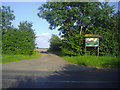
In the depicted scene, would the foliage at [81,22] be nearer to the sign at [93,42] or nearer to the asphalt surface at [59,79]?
the sign at [93,42]

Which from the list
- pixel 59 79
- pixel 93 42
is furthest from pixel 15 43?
pixel 59 79

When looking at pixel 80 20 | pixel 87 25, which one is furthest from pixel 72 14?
pixel 87 25

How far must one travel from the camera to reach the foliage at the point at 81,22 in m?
22.0

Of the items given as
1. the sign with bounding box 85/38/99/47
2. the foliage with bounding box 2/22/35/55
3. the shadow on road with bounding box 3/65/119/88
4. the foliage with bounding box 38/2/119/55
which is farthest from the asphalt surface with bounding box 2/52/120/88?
the foliage with bounding box 2/22/35/55

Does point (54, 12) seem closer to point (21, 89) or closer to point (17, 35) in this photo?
point (17, 35)

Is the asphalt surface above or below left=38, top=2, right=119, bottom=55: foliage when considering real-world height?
below

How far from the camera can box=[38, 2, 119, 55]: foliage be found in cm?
2202

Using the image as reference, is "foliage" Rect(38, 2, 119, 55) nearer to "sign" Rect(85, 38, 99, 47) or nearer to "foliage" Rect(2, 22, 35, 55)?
"sign" Rect(85, 38, 99, 47)

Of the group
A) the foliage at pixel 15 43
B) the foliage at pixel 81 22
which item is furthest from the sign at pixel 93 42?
the foliage at pixel 15 43

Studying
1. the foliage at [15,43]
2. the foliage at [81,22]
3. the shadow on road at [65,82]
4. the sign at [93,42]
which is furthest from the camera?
the foliage at [15,43]

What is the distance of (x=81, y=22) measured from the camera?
2444 cm

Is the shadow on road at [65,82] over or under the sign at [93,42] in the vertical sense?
under

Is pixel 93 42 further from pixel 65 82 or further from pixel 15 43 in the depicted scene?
pixel 15 43

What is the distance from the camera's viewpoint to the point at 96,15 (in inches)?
951
